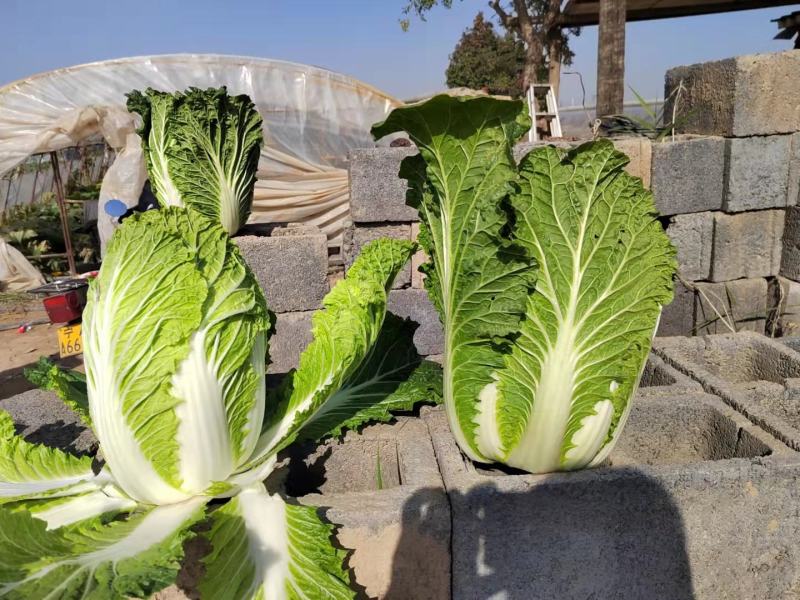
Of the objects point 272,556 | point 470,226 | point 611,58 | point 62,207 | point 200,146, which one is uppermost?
point 611,58

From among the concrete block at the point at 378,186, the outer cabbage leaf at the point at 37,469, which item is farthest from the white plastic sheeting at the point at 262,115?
the outer cabbage leaf at the point at 37,469

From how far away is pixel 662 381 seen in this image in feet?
10.1

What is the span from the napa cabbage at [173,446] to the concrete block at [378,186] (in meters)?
2.40

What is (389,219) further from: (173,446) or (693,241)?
(173,446)

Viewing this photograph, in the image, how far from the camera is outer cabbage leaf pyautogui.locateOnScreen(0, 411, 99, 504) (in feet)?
6.55

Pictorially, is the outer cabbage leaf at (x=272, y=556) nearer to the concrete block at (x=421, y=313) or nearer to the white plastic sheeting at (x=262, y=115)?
the concrete block at (x=421, y=313)

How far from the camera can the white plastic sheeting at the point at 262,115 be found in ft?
29.3

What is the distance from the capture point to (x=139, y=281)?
5.89 feet

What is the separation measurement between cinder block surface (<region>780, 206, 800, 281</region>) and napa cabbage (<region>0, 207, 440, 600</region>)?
4636 millimetres

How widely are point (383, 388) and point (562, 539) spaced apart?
963mm

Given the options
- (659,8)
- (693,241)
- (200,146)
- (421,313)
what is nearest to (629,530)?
(421,313)

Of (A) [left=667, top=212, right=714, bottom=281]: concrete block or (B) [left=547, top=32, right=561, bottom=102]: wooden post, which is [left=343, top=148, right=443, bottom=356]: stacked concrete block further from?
(B) [left=547, top=32, right=561, bottom=102]: wooden post

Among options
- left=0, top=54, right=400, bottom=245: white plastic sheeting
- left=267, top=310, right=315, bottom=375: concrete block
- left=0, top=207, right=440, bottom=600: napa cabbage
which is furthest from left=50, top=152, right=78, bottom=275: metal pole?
left=0, top=207, right=440, bottom=600: napa cabbage

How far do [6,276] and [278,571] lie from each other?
1018 centimetres
